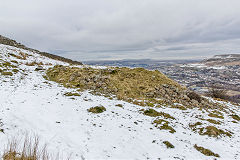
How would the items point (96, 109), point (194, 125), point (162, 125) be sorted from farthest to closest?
1. point (96, 109)
2. point (194, 125)
3. point (162, 125)

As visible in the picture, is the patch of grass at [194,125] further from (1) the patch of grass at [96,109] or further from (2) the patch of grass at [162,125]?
(1) the patch of grass at [96,109]

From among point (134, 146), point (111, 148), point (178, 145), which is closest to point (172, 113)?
point (178, 145)

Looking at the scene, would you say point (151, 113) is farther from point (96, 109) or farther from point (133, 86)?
point (133, 86)

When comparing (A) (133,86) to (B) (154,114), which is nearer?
(B) (154,114)

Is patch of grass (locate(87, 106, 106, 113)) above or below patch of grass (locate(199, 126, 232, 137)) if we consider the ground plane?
above

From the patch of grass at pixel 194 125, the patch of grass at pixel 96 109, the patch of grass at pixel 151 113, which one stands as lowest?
the patch of grass at pixel 194 125

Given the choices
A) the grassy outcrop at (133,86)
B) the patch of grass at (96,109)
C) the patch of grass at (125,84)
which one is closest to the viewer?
the patch of grass at (96,109)

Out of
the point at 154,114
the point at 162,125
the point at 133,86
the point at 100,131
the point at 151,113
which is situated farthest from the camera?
the point at 133,86

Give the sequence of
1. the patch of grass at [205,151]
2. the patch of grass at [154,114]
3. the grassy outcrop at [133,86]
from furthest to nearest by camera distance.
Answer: the grassy outcrop at [133,86] → the patch of grass at [154,114] → the patch of grass at [205,151]

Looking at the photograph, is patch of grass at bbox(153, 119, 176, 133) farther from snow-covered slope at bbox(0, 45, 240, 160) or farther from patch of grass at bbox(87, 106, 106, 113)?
patch of grass at bbox(87, 106, 106, 113)

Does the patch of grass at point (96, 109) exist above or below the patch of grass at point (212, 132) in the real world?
above

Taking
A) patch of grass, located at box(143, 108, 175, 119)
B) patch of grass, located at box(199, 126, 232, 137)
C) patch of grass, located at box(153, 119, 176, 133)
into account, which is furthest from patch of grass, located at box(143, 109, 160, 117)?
patch of grass, located at box(199, 126, 232, 137)

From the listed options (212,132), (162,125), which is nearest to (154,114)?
(162,125)

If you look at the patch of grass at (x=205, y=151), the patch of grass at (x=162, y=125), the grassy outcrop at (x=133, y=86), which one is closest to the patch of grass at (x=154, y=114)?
the patch of grass at (x=162, y=125)
